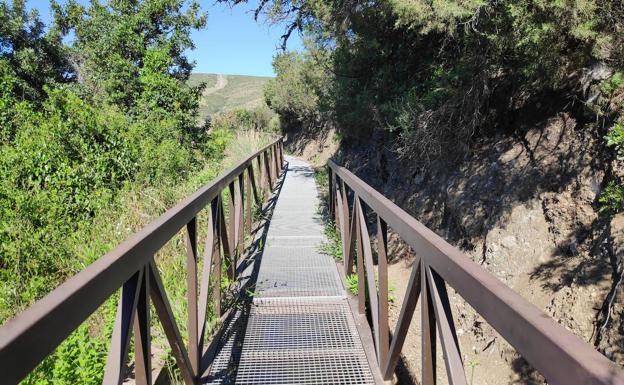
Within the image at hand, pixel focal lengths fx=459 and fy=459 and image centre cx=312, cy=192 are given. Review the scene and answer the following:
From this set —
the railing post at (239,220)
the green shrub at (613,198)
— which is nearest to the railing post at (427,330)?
the green shrub at (613,198)

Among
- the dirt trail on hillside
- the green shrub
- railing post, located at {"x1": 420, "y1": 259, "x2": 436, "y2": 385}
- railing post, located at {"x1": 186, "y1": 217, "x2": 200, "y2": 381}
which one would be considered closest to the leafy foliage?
the green shrub

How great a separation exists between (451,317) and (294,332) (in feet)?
6.04

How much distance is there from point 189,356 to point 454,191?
3.80 metres

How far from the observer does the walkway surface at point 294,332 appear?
8.73ft

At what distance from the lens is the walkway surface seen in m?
2.66

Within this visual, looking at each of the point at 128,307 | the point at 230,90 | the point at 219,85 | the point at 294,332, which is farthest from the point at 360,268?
the point at 219,85

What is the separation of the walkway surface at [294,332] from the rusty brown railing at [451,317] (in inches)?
13.4

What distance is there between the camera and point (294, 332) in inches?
125

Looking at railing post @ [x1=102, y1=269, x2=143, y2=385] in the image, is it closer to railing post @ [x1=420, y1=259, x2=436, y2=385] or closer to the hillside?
railing post @ [x1=420, y1=259, x2=436, y2=385]

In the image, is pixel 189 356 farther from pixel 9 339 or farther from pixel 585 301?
pixel 585 301

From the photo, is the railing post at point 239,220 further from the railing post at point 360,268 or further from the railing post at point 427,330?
the railing post at point 427,330

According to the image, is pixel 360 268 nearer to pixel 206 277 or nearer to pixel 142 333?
pixel 206 277

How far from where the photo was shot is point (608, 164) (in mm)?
3646

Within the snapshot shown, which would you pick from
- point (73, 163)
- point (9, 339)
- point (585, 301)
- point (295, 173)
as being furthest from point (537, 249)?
point (295, 173)
